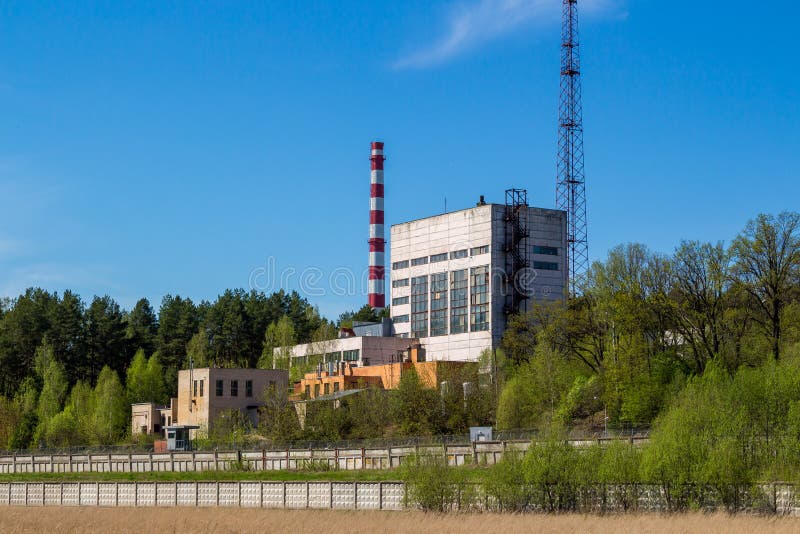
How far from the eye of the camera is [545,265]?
117250mm

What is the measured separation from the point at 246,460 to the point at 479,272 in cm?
3956

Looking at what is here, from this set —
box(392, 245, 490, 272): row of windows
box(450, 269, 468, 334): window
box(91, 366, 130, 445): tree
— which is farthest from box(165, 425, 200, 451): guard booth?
box(392, 245, 490, 272): row of windows

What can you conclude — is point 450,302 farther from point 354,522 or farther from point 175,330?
point 354,522

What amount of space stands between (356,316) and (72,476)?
326 ft

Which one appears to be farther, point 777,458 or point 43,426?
point 43,426

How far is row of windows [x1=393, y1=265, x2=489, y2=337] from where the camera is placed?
116125 mm

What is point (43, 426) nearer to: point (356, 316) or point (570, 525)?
point (356, 316)

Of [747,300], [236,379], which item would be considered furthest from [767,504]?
[236,379]

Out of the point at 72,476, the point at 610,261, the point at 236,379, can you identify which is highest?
the point at 610,261

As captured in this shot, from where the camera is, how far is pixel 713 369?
214 feet

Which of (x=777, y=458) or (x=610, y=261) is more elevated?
(x=610, y=261)

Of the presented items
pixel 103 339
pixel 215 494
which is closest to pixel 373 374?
pixel 103 339

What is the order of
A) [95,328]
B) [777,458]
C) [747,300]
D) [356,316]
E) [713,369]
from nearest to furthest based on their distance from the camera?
[777,458], [713,369], [747,300], [95,328], [356,316]

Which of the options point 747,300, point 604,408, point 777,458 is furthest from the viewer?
point 604,408
